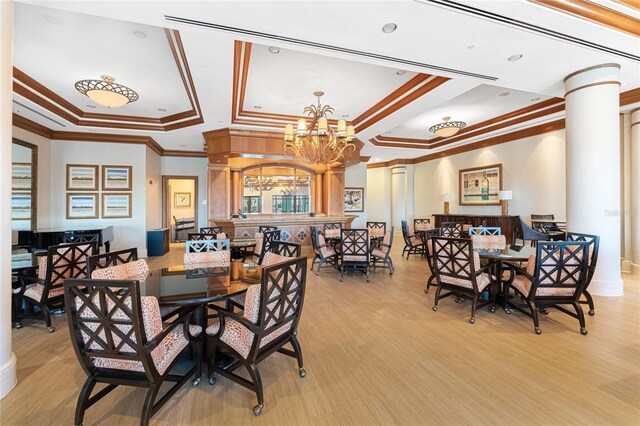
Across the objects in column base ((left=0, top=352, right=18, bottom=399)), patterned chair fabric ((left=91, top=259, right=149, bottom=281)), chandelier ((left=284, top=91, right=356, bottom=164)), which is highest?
chandelier ((left=284, top=91, right=356, bottom=164))

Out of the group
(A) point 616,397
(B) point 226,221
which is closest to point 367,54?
(A) point 616,397

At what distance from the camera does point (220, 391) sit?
2.02 metres

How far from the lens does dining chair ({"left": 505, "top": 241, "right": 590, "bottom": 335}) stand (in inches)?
114

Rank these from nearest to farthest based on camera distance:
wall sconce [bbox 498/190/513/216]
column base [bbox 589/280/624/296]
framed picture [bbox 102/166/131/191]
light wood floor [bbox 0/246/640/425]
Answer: light wood floor [bbox 0/246/640/425]
column base [bbox 589/280/624/296]
framed picture [bbox 102/166/131/191]
wall sconce [bbox 498/190/513/216]

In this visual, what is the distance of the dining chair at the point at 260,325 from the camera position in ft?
5.89

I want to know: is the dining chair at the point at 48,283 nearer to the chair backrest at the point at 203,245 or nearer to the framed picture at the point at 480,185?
the chair backrest at the point at 203,245

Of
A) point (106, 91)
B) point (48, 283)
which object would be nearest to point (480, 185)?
point (106, 91)

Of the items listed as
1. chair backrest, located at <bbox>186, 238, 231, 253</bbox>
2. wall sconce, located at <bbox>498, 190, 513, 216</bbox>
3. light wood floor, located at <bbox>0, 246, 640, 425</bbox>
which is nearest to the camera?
light wood floor, located at <bbox>0, 246, 640, 425</bbox>

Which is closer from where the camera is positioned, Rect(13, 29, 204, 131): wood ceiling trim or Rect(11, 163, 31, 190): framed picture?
Rect(13, 29, 204, 131): wood ceiling trim

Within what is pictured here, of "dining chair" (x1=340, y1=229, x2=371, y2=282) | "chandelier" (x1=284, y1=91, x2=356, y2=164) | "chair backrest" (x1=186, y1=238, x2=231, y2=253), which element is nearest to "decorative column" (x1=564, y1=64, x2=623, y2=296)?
"dining chair" (x1=340, y1=229, x2=371, y2=282)

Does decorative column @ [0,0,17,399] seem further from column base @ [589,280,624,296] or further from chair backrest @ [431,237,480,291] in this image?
column base @ [589,280,624,296]

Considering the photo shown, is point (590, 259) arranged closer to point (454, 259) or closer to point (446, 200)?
point (454, 259)

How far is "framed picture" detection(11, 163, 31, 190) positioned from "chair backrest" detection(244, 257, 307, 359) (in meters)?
6.93

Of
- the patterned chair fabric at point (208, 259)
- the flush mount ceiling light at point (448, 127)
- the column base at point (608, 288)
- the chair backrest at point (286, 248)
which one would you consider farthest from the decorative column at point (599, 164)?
the patterned chair fabric at point (208, 259)
